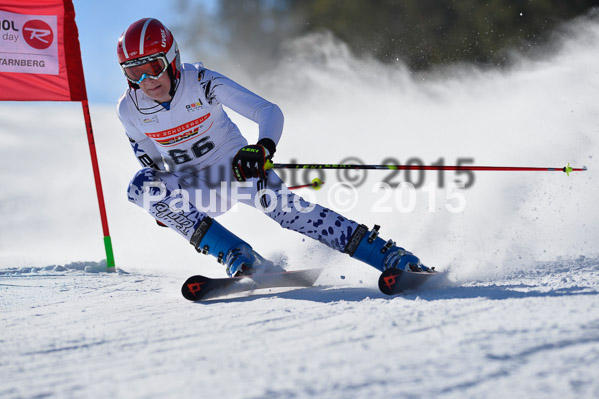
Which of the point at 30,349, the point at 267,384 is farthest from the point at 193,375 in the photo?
the point at 30,349

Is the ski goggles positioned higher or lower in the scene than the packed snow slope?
higher

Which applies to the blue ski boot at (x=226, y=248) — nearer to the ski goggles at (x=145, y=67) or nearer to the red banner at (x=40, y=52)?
the ski goggles at (x=145, y=67)

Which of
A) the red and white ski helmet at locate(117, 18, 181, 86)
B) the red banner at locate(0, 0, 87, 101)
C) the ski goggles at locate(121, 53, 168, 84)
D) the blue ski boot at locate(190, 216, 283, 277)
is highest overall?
the red banner at locate(0, 0, 87, 101)

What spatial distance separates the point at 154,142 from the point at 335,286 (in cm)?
135

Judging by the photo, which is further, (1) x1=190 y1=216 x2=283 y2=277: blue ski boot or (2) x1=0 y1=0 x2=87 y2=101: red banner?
(2) x1=0 y1=0 x2=87 y2=101: red banner

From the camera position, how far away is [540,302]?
1.73m

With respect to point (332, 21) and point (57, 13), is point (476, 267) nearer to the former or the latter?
point (57, 13)

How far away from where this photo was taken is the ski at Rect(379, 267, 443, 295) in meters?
2.32

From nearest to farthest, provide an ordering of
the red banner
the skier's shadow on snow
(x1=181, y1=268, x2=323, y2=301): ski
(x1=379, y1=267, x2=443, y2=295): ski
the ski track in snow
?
the ski track in snow
the skier's shadow on snow
(x1=379, y1=267, x2=443, y2=295): ski
(x1=181, y1=268, x2=323, y2=301): ski
the red banner

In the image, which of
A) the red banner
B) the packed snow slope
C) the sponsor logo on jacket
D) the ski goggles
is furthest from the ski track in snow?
the red banner

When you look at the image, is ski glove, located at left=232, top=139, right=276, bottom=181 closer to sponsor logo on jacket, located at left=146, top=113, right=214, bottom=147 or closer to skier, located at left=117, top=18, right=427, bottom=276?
skier, located at left=117, top=18, right=427, bottom=276

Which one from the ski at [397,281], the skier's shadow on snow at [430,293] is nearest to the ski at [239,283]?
the skier's shadow on snow at [430,293]

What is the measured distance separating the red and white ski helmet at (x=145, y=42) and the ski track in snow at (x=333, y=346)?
1296mm

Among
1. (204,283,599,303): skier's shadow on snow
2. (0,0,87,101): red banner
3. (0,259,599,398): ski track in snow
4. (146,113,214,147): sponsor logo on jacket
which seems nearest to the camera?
(0,259,599,398): ski track in snow
